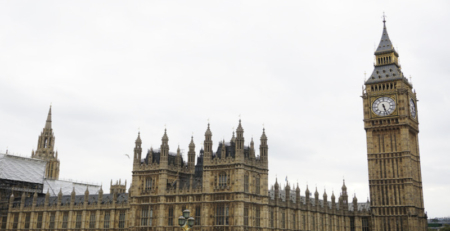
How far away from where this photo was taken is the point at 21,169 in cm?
12644

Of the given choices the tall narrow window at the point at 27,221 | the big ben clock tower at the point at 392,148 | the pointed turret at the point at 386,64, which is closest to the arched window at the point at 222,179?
the big ben clock tower at the point at 392,148

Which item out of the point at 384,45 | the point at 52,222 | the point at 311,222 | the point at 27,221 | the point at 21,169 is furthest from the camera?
the point at 21,169

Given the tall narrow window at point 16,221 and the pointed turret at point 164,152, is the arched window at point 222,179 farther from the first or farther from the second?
the tall narrow window at point 16,221

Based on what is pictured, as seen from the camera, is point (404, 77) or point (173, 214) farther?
point (404, 77)

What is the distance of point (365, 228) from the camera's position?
110m

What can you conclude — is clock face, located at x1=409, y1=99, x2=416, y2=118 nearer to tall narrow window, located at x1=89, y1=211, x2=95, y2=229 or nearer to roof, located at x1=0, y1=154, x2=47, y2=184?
tall narrow window, located at x1=89, y1=211, x2=95, y2=229

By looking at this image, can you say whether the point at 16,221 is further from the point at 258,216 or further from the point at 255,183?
the point at 255,183

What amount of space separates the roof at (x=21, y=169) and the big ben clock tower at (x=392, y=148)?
80.2 meters

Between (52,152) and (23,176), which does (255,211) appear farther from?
(52,152)

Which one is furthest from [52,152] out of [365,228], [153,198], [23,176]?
[365,228]

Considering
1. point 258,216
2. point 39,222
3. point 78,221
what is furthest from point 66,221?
point 258,216

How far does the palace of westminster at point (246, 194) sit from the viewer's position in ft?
267

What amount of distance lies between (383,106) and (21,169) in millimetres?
86904

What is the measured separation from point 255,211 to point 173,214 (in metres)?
13.6
